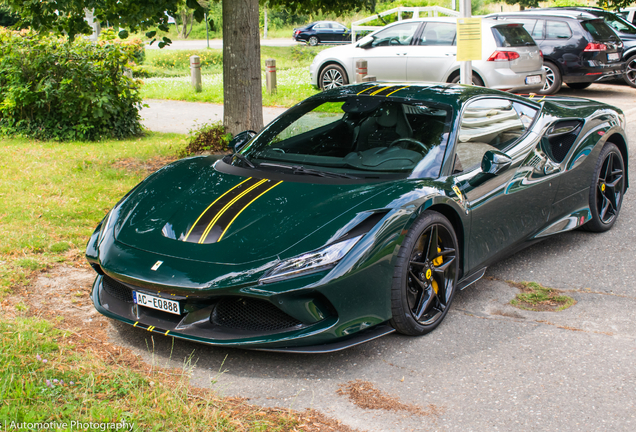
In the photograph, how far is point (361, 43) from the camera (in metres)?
13.6

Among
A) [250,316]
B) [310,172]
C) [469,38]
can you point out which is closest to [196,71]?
[469,38]

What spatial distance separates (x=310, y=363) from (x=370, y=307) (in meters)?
0.46

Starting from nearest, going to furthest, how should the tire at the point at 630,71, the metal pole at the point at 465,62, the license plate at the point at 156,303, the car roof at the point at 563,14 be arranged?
the license plate at the point at 156,303, the metal pole at the point at 465,62, the car roof at the point at 563,14, the tire at the point at 630,71

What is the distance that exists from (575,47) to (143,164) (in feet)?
32.8

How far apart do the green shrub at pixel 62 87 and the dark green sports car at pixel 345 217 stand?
5811mm

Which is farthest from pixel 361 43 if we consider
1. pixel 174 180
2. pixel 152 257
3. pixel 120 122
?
pixel 152 257

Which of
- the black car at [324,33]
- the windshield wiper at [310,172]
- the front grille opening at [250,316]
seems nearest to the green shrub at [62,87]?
the windshield wiper at [310,172]

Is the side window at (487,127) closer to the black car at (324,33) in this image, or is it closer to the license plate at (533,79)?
the license plate at (533,79)

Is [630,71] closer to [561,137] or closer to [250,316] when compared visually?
[561,137]

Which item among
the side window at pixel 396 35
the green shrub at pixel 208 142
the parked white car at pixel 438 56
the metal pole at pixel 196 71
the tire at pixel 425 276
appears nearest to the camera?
the tire at pixel 425 276

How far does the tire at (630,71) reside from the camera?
14812mm

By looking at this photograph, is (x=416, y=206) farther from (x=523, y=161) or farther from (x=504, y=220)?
(x=523, y=161)

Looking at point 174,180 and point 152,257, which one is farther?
point 174,180

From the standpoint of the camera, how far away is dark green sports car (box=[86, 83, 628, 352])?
10.2ft
